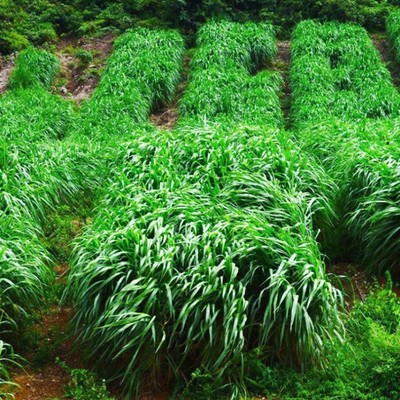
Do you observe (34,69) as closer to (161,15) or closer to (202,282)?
(161,15)

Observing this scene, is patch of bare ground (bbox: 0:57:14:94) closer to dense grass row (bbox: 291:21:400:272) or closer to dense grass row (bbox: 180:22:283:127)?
dense grass row (bbox: 180:22:283:127)

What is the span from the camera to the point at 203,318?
11.5ft

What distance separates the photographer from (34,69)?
11781 millimetres

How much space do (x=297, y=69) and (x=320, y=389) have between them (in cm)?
893

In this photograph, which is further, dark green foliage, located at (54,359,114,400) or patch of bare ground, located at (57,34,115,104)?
patch of bare ground, located at (57,34,115,104)

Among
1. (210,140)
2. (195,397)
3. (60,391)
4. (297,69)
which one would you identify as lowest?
(60,391)

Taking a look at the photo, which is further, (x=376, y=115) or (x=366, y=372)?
(x=376, y=115)

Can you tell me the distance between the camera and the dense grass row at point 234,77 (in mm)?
9602

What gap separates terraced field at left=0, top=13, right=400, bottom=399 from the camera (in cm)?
349

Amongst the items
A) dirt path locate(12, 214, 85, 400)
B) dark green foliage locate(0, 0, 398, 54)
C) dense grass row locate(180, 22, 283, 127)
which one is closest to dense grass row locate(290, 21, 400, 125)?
dense grass row locate(180, 22, 283, 127)

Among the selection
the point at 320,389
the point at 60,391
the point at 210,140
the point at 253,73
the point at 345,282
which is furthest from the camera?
the point at 253,73

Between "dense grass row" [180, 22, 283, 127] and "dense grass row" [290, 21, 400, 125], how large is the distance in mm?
508

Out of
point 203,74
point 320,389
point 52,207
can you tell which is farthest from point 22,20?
point 320,389

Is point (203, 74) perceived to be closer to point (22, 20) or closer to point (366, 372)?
point (22, 20)
